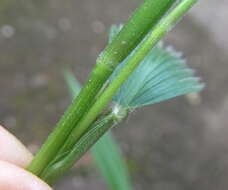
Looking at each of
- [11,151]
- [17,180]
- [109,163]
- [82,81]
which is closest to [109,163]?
[109,163]

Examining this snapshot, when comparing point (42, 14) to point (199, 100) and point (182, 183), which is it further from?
point (182, 183)

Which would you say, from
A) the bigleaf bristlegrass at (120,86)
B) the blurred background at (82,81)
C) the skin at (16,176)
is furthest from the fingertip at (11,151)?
the blurred background at (82,81)

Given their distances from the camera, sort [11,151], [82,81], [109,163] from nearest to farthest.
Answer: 1. [11,151]
2. [109,163]
3. [82,81]

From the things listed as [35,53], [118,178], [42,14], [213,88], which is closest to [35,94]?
[35,53]

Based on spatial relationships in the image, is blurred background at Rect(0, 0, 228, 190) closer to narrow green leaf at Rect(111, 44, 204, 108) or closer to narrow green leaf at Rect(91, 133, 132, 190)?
narrow green leaf at Rect(91, 133, 132, 190)

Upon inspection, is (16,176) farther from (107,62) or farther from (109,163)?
(109,163)

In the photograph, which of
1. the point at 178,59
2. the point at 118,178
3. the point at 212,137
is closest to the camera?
the point at 178,59
